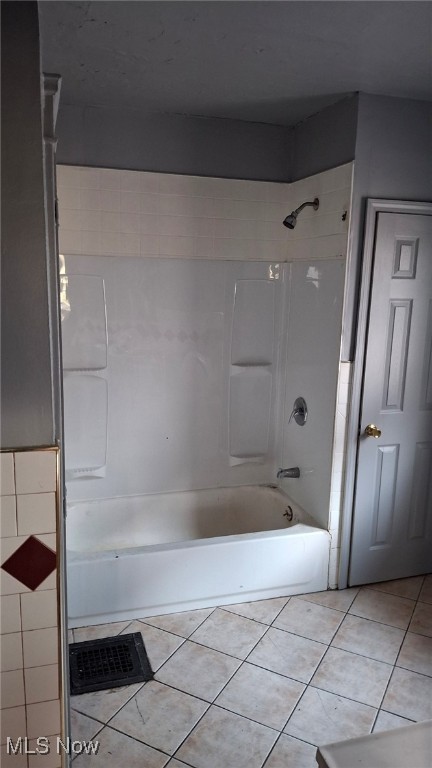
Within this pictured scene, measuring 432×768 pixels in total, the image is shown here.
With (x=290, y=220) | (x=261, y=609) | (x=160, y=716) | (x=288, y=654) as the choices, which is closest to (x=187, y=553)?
(x=261, y=609)

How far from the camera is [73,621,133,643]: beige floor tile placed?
2529mm

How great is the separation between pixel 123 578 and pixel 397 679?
1.25 metres

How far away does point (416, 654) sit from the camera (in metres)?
2.48

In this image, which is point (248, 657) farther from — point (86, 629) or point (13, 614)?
point (13, 614)

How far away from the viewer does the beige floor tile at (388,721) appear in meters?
2.07

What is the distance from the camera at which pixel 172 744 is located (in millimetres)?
1972

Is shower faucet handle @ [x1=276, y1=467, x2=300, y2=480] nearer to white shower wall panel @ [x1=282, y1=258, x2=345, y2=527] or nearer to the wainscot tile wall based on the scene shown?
white shower wall panel @ [x1=282, y1=258, x2=345, y2=527]

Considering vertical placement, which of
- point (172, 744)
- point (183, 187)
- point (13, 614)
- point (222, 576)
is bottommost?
point (172, 744)

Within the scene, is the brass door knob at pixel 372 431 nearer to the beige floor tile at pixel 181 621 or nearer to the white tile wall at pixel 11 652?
the beige floor tile at pixel 181 621

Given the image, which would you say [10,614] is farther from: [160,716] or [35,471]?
[160,716]

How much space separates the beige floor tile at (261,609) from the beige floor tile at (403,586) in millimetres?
526

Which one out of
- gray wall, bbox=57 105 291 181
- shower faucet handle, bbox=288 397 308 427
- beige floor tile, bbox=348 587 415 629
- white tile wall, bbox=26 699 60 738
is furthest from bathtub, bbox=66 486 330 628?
gray wall, bbox=57 105 291 181

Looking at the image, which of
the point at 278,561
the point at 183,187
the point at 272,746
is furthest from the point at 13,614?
the point at 183,187

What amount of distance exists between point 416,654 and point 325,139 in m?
2.44
